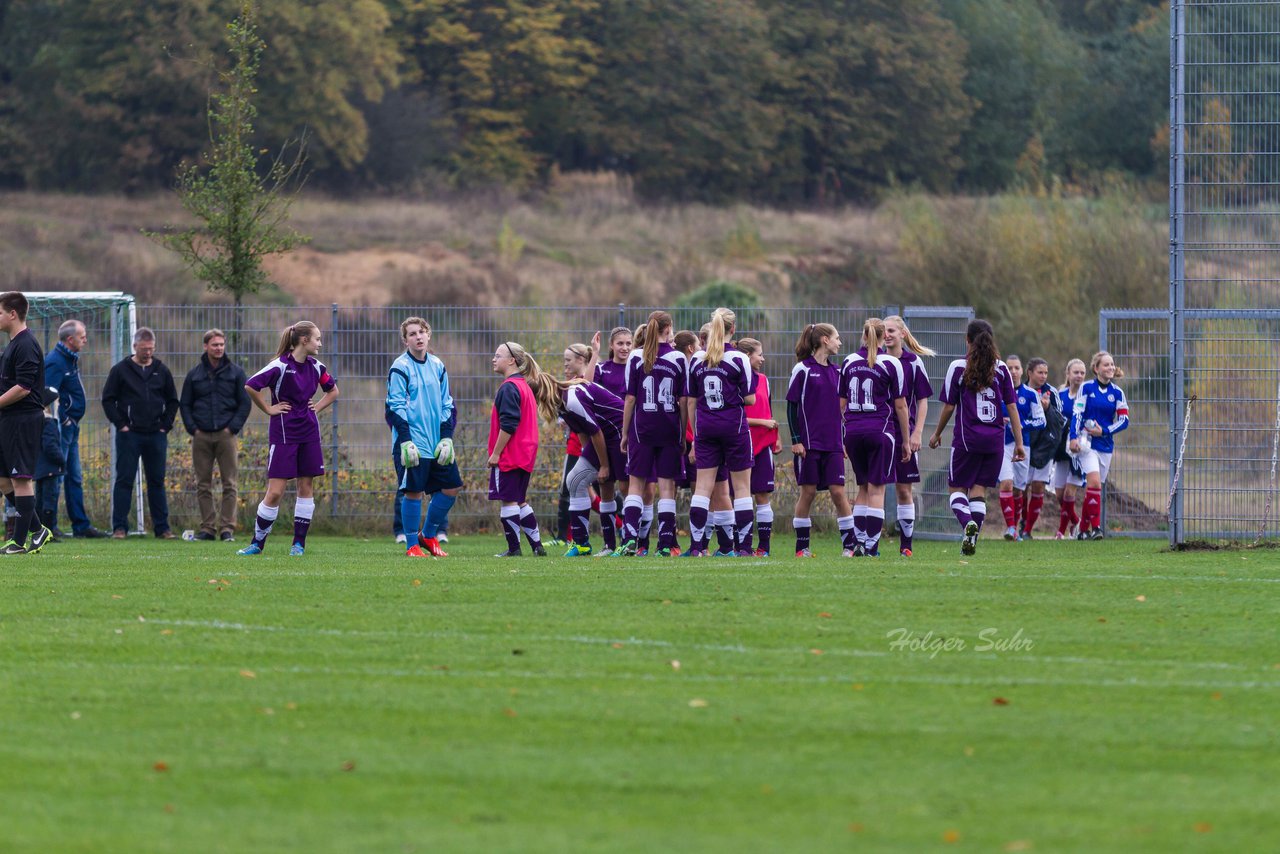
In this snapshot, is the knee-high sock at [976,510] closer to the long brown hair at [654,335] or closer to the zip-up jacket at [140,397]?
the long brown hair at [654,335]

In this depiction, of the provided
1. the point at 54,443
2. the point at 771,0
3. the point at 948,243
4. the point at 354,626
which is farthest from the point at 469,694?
the point at 771,0

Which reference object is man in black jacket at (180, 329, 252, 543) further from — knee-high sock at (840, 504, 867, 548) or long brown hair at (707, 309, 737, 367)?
knee-high sock at (840, 504, 867, 548)

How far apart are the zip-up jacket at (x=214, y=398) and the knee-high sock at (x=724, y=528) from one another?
604 cm

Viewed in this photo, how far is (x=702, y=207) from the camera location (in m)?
59.4

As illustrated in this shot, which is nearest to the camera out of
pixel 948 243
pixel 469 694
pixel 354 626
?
pixel 469 694

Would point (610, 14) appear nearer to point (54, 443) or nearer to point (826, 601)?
point (54, 443)

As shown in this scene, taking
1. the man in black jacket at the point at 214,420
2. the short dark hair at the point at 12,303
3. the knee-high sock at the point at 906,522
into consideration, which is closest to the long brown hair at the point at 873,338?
the knee-high sock at the point at 906,522

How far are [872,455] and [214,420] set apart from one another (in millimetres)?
7468

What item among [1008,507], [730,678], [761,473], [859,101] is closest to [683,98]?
[859,101]

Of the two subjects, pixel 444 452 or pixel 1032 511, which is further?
pixel 1032 511

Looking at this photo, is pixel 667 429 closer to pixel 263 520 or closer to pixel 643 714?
pixel 263 520

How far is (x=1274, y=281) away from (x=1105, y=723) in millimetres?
9588

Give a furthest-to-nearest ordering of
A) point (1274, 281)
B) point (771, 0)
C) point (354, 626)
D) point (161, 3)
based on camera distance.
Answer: point (771, 0)
point (161, 3)
point (1274, 281)
point (354, 626)

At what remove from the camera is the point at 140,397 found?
1858 centimetres
